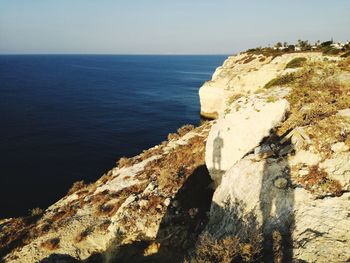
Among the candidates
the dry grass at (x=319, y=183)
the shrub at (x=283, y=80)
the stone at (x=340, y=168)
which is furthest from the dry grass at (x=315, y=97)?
the dry grass at (x=319, y=183)

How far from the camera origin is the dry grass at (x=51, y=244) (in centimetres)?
1681

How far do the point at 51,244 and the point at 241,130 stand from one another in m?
13.2

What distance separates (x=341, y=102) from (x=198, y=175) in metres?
10.0

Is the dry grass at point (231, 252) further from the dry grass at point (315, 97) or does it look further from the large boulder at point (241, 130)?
the dry grass at point (315, 97)

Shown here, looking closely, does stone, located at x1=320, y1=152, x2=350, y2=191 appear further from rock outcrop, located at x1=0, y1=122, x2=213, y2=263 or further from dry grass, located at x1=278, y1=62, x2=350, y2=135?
rock outcrop, located at x1=0, y1=122, x2=213, y2=263

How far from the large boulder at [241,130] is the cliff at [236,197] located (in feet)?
0.17

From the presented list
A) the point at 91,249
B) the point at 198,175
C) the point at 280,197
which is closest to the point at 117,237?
the point at 91,249

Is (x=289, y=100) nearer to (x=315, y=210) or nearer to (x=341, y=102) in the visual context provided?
(x=341, y=102)

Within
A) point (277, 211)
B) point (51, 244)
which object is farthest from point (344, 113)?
point (51, 244)

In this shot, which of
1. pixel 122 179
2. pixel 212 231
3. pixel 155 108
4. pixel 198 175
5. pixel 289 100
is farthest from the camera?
pixel 155 108

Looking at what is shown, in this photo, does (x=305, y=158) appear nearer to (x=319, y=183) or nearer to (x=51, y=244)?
(x=319, y=183)

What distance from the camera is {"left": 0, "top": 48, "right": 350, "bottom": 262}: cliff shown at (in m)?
8.78

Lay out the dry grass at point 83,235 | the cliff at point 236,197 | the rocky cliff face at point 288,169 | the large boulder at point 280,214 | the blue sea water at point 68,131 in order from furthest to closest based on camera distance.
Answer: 1. the blue sea water at point 68,131
2. the dry grass at point 83,235
3. the cliff at point 236,197
4. the rocky cliff face at point 288,169
5. the large boulder at point 280,214

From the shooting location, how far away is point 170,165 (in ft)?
72.7
